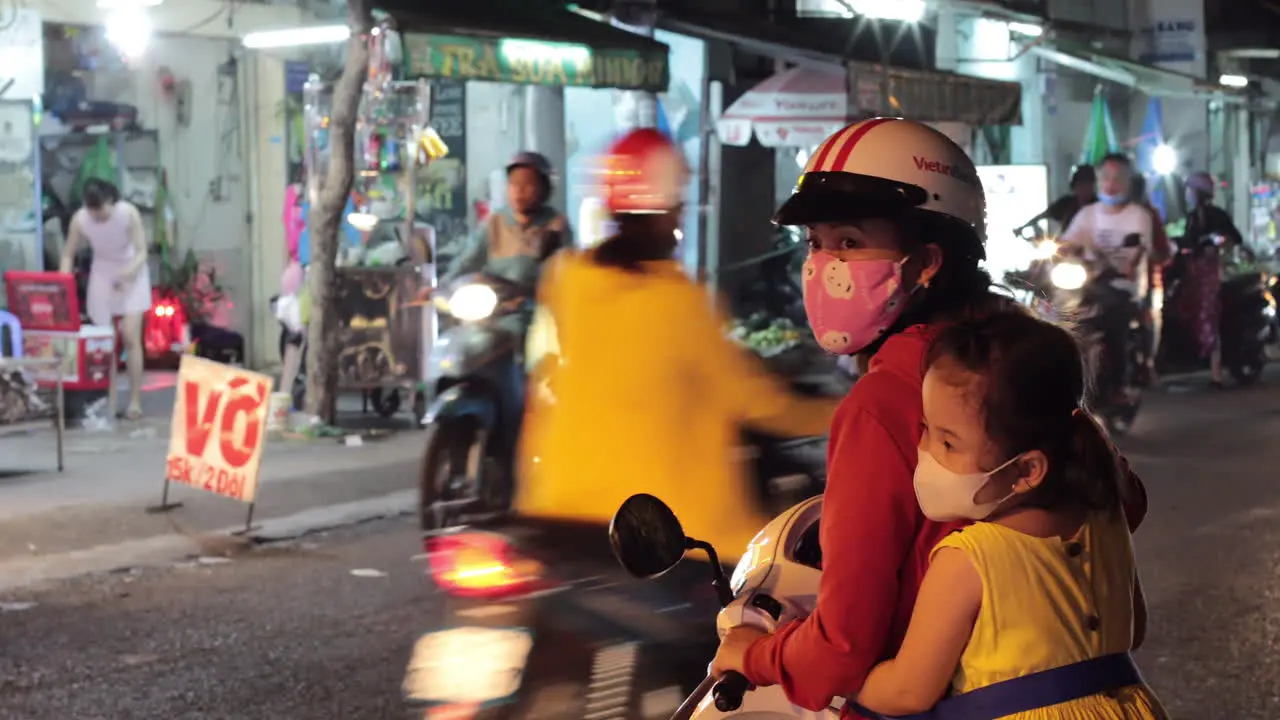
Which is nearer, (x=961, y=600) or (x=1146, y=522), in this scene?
(x=961, y=600)

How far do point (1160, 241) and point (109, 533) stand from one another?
387 inches

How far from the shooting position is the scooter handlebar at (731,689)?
2568mm

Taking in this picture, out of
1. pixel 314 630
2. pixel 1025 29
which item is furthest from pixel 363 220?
pixel 1025 29

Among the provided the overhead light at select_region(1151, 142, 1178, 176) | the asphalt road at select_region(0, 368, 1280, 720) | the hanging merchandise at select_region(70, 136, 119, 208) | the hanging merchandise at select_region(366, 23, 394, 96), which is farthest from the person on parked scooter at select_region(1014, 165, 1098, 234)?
the overhead light at select_region(1151, 142, 1178, 176)

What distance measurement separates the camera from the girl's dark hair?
2.30 m

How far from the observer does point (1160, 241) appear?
1492 cm

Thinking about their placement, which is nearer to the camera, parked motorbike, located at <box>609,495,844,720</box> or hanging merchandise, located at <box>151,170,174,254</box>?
parked motorbike, located at <box>609,495,844,720</box>

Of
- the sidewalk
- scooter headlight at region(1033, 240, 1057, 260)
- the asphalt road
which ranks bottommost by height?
the asphalt road

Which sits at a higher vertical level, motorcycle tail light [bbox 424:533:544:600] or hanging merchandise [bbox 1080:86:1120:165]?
hanging merchandise [bbox 1080:86:1120:165]

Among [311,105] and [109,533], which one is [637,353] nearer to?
[109,533]

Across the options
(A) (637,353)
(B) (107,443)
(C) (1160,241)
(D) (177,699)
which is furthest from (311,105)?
(A) (637,353)

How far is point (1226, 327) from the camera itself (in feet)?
57.1

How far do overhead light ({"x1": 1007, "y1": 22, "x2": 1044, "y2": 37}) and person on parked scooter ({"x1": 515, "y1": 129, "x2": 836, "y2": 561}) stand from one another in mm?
Answer: 19736

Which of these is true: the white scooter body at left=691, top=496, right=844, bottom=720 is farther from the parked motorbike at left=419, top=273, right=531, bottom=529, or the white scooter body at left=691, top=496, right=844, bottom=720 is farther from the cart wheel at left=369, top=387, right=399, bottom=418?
the cart wheel at left=369, top=387, right=399, bottom=418
